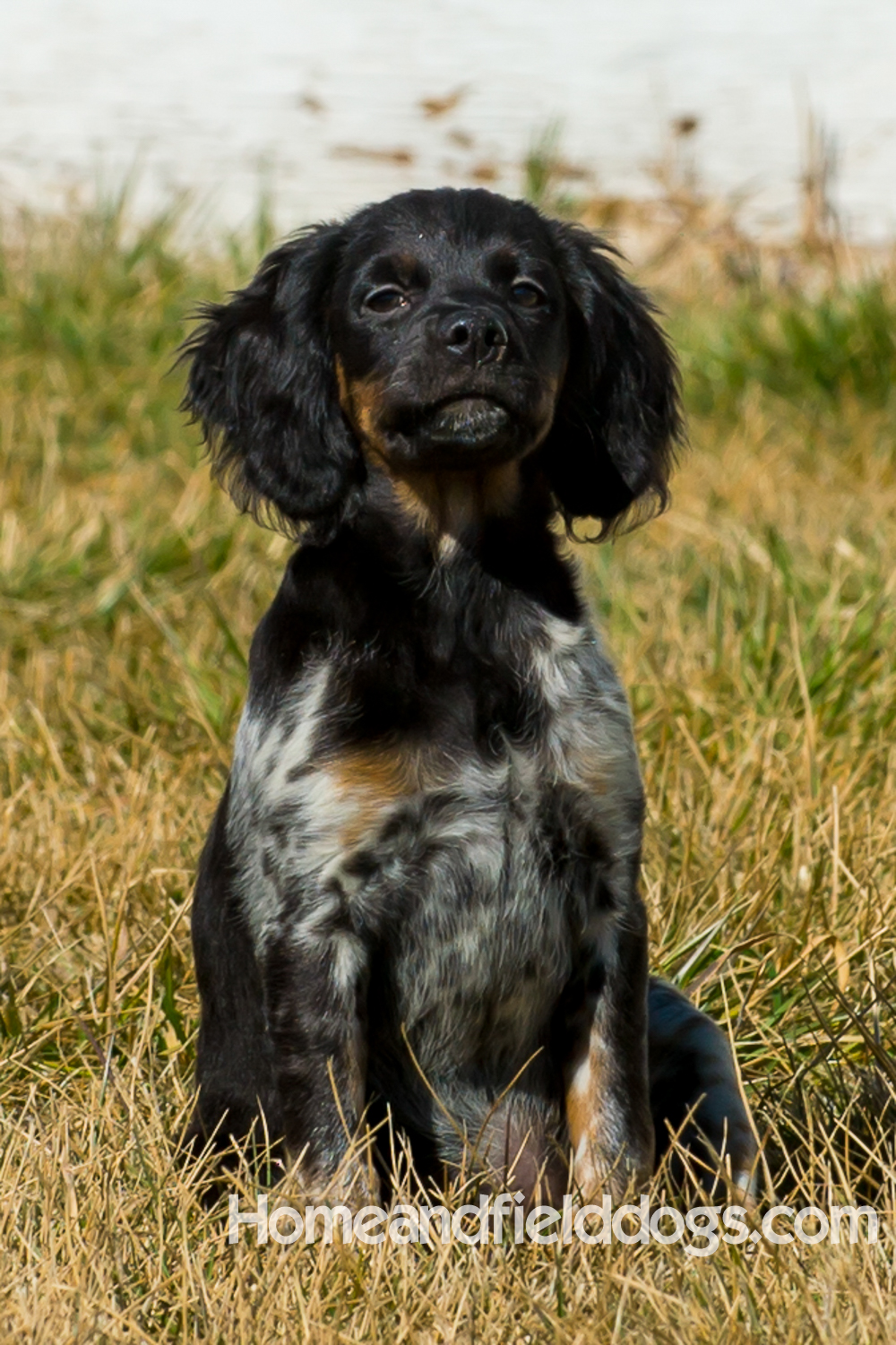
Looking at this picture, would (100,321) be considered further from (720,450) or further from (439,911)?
(439,911)

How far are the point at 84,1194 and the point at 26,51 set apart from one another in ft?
21.1

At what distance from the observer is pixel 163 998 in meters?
3.12

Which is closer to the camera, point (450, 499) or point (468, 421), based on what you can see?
point (468, 421)

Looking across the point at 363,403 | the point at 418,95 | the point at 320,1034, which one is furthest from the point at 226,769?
the point at 418,95

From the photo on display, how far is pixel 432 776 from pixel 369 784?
3.5 inches

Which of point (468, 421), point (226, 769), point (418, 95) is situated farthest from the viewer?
point (418, 95)

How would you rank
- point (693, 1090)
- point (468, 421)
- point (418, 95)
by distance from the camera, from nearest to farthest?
1. point (468, 421)
2. point (693, 1090)
3. point (418, 95)

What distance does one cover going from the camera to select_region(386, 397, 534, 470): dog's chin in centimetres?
281

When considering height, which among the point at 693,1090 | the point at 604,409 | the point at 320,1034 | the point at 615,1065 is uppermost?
the point at 604,409

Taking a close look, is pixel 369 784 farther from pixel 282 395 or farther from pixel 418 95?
pixel 418 95

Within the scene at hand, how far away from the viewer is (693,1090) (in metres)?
2.95

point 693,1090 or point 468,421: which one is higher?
point 468,421

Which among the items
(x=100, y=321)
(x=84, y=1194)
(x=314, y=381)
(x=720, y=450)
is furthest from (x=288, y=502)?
(x=100, y=321)

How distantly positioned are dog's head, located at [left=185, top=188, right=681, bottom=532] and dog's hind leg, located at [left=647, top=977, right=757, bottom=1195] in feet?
2.65
